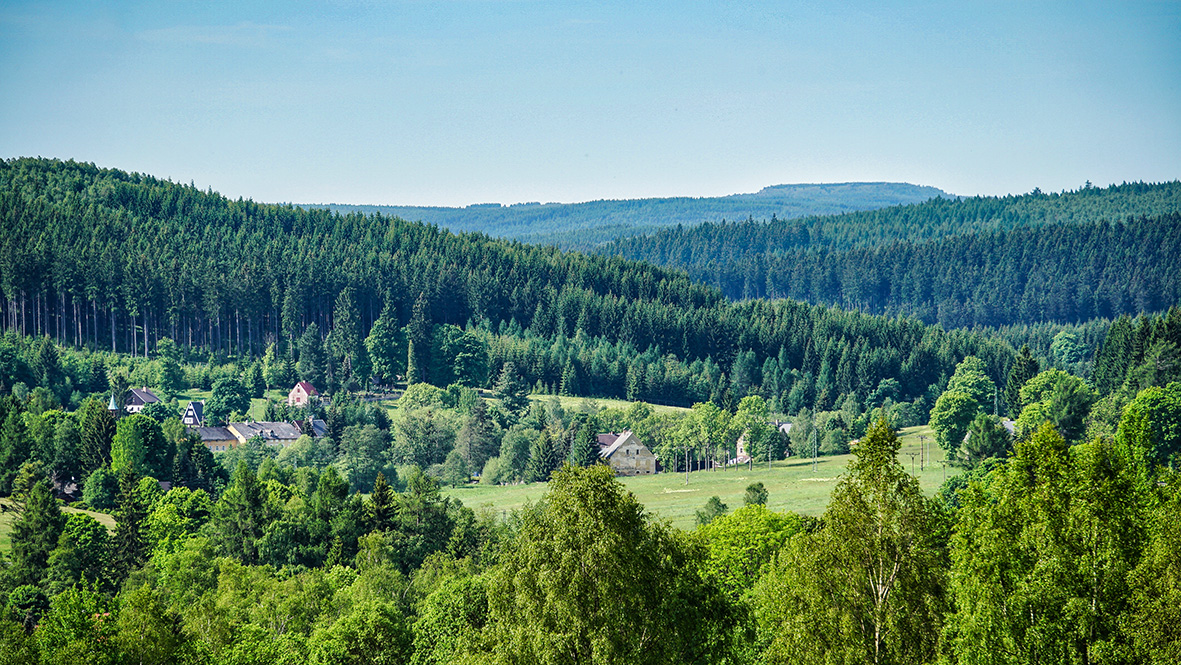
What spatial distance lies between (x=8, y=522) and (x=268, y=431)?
5352cm

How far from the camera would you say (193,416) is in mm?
145875

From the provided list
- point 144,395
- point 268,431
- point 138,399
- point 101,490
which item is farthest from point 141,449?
point 144,395

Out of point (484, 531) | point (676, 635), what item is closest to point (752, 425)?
point (484, 531)

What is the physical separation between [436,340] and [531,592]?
154405mm

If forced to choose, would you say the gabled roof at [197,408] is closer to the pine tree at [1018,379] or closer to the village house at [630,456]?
the village house at [630,456]

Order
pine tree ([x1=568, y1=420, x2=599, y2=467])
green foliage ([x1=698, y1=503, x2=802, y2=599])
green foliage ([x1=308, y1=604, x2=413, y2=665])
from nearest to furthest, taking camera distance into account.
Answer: green foliage ([x1=308, y1=604, x2=413, y2=665])
green foliage ([x1=698, y1=503, x2=802, y2=599])
pine tree ([x1=568, y1=420, x2=599, y2=467])

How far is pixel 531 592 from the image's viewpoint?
30297 millimetres

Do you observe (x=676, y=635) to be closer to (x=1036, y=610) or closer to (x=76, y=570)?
(x=1036, y=610)

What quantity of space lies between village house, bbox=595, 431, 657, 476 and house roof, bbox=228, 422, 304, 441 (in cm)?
3413

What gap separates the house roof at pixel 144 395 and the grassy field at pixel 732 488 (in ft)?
152

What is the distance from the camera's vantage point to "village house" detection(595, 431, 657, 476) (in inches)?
5231

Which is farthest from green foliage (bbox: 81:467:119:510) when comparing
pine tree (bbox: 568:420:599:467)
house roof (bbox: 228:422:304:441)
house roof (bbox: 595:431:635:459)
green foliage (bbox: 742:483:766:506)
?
house roof (bbox: 595:431:635:459)

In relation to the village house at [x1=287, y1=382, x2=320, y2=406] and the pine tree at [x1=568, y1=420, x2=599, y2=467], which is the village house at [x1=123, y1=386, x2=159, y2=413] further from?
the pine tree at [x1=568, y1=420, x2=599, y2=467]

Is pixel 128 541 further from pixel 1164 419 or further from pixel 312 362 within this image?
pixel 312 362
